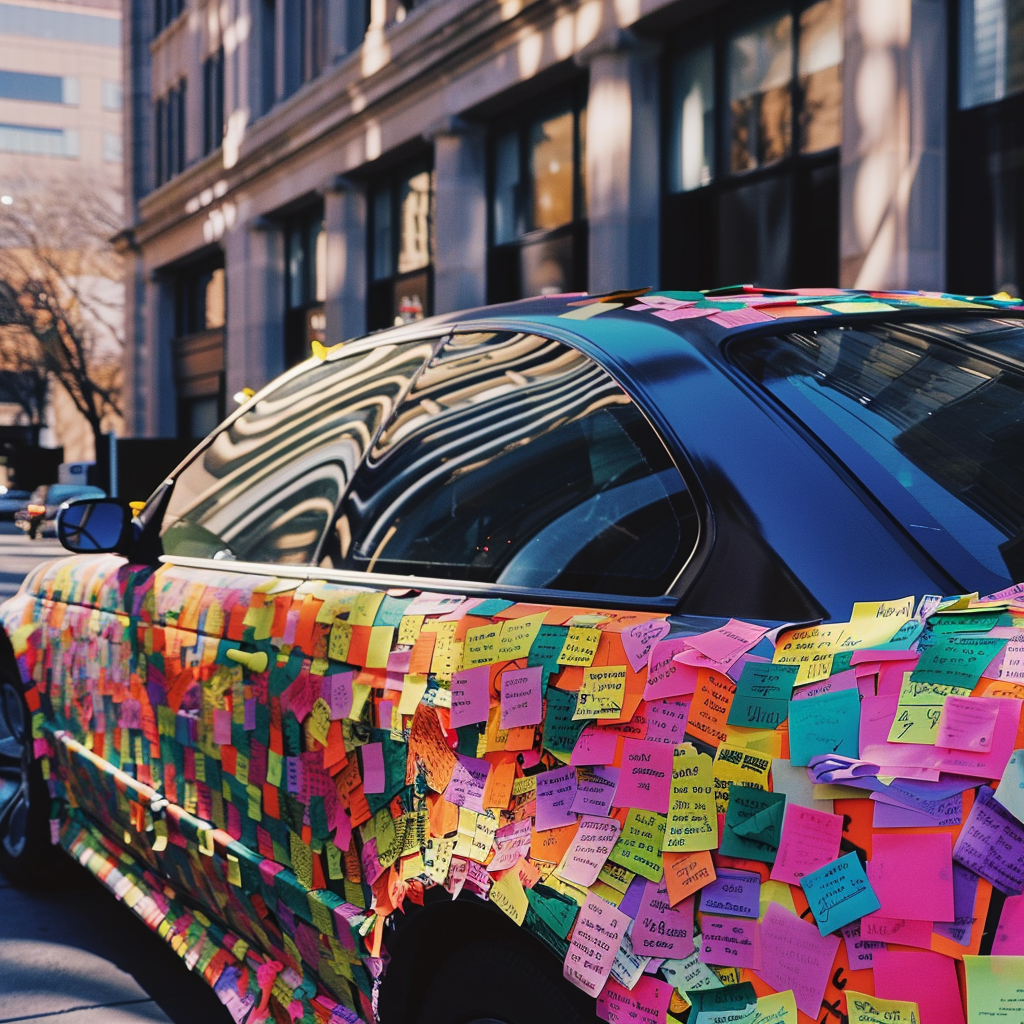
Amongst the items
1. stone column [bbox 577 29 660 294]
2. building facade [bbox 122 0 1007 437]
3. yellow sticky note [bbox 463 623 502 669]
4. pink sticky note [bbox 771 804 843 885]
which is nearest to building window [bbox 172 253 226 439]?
building facade [bbox 122 0 1007 437]

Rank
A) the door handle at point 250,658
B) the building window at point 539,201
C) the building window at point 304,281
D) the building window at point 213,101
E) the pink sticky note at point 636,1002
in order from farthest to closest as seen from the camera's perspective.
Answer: the building window at point 213,101
the building window at point 304,281
the building window at point 539,201
the door handle at point 250,658
the pink sticky note at point 636,1002

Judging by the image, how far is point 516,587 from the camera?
91.0 inches

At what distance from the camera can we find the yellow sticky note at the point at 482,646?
215 centimetres

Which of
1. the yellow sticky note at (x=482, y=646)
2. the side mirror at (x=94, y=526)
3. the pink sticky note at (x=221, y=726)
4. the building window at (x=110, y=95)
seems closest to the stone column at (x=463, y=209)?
the side mirror at (x=94, y=526)

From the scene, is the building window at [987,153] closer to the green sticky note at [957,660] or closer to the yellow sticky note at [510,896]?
the yellow sticky note at [510,896]

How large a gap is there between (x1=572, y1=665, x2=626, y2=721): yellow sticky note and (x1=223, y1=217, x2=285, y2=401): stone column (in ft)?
83.5

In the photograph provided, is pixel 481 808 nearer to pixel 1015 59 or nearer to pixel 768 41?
pixel 1015 59

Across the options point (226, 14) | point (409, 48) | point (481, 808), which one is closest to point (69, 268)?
point (226, 14)

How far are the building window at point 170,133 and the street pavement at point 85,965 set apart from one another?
1238 inches

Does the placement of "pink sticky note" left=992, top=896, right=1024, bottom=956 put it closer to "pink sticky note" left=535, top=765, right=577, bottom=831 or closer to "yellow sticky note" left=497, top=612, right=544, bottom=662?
"pink sticky note" left=535, top=765, right=577, bottom=831

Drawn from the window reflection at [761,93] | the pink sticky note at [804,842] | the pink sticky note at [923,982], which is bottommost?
the pink sticky note at [923,982]

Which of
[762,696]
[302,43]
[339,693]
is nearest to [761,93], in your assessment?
[339,693]

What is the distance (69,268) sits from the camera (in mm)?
45562

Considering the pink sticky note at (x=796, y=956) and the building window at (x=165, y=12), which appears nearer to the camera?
the pink sticky note at (x=796, y=956)
